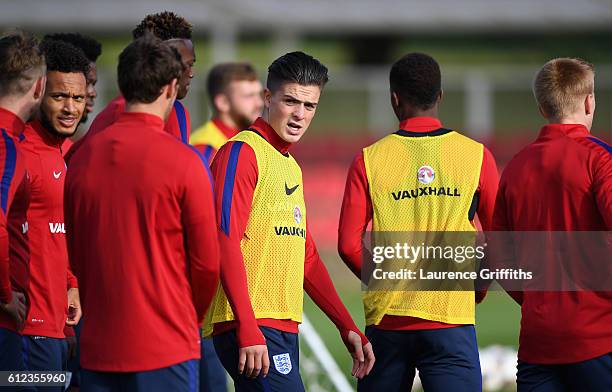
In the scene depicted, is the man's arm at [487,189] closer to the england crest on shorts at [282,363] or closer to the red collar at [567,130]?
the red collar at [567,130]

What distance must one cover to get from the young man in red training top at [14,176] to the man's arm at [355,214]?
155cm

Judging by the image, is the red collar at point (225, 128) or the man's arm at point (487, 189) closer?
the man's arm at point (487, 189)

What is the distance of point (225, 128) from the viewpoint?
896cm

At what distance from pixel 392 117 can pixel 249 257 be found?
18.9 metres

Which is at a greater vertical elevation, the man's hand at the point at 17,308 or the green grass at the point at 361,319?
the man's hand at the point at 17,308

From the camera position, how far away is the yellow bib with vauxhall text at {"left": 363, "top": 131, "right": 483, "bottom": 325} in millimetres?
5629

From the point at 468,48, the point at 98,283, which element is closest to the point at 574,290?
the point at 98,283

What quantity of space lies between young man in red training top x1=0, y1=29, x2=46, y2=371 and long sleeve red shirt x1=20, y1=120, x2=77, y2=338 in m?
0.17

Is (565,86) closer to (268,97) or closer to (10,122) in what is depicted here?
(268,97)

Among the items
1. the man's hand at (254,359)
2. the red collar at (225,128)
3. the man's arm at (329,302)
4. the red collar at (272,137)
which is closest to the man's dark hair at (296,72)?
the red collar at (272,137)

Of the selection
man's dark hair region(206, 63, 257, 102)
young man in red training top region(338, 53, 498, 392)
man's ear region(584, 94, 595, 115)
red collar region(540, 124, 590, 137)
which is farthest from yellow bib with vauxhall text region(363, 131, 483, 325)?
man's dark hair region(206, 63, 257, 102)

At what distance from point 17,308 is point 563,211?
8.31 feet

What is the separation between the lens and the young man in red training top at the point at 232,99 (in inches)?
355

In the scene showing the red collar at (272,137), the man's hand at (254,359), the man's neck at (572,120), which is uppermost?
the man's neck at (572,120)
